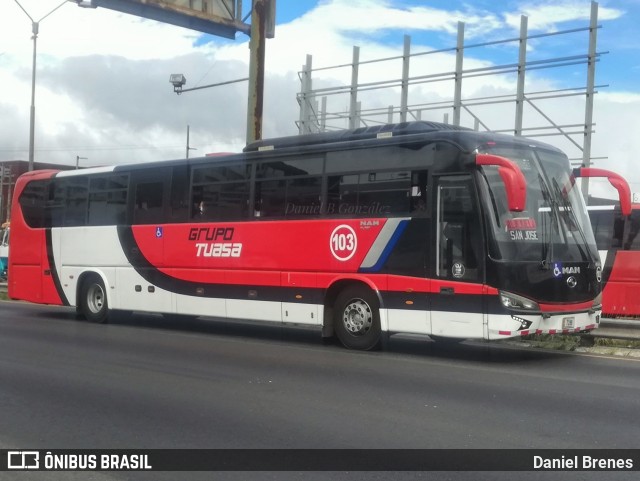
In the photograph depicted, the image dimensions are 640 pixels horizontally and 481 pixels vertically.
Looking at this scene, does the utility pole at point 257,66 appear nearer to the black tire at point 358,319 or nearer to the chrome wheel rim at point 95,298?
the chrome wheel rim at point 95,298

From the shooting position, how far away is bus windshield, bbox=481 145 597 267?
10.6 metres

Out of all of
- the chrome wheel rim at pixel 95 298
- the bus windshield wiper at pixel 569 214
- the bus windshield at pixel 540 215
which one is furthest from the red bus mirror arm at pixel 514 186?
the chrome wheel rim at pixel 95 298

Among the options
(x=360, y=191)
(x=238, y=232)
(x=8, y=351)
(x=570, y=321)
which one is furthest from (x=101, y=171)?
(x=570, y=321)

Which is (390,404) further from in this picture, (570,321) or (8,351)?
(8,351)

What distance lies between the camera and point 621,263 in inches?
666

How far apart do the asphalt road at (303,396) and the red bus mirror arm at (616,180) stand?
243 cm

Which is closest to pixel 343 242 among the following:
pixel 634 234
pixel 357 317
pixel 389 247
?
pixel 389 247

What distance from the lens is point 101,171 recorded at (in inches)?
659

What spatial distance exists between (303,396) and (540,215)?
472cm

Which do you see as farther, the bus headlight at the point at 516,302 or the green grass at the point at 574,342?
the green grass at the point at 574,342

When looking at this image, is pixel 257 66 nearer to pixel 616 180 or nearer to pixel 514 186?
pixel 616 180

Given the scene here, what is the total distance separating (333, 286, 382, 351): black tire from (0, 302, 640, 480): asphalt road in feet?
0.90

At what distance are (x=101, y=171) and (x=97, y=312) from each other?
3.10m

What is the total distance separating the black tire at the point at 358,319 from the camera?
39.3ft
